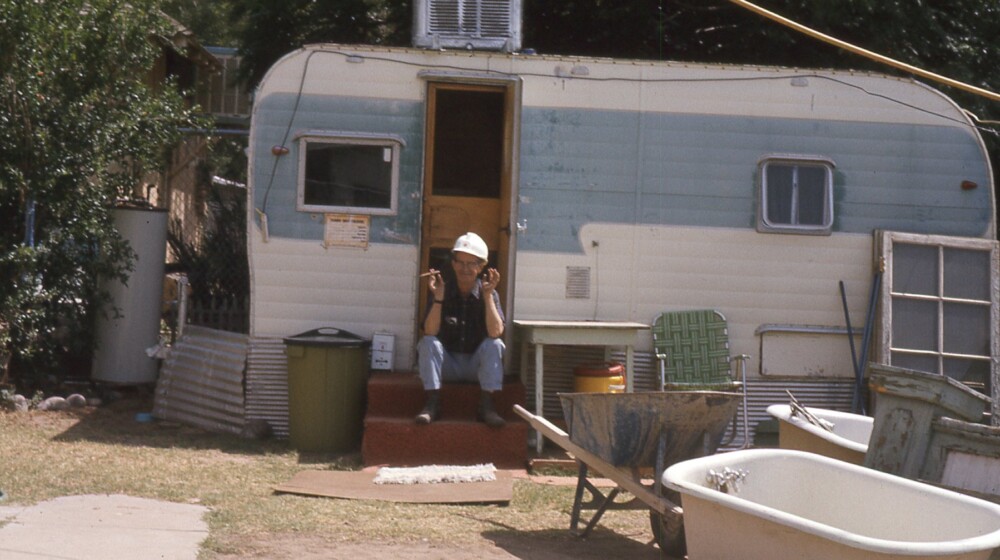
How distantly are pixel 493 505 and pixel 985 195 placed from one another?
509 cm

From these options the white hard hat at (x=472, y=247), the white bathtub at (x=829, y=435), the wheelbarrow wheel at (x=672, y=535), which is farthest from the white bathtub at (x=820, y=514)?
the white hard hat at (x=472, y=247)

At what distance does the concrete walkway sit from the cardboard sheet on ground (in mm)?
835

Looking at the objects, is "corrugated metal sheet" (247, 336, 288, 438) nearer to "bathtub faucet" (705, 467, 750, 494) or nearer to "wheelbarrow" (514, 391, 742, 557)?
"wheelbarrow" (514, 391, 742, 557)

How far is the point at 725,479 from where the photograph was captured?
5.52 meters

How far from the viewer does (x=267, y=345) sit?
29.8 feet

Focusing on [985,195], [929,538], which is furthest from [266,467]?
[985,195]

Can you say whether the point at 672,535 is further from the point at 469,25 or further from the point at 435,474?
the point at 469,25

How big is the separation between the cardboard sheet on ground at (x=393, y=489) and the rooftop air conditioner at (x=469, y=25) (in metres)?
3.64

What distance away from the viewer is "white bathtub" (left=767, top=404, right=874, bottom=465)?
666cm

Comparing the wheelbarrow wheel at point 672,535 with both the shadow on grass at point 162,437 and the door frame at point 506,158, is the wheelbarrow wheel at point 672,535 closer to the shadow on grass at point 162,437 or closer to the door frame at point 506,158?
the shadow on grass at point 162,437

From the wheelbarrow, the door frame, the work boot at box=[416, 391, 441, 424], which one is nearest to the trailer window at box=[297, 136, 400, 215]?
the door frame

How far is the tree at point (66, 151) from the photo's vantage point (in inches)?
364

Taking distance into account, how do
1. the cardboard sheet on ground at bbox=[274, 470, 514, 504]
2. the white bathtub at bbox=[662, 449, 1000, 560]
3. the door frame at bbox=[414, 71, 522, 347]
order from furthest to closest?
the door frame at bbox=[414, 71, 522, 347], the cardboard sheet on ground at bbox=[274, 470, 514, 504], the white bathtub at bbox=[662, 449, 1000, 560]

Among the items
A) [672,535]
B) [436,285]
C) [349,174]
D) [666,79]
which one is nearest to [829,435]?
[672,535]
